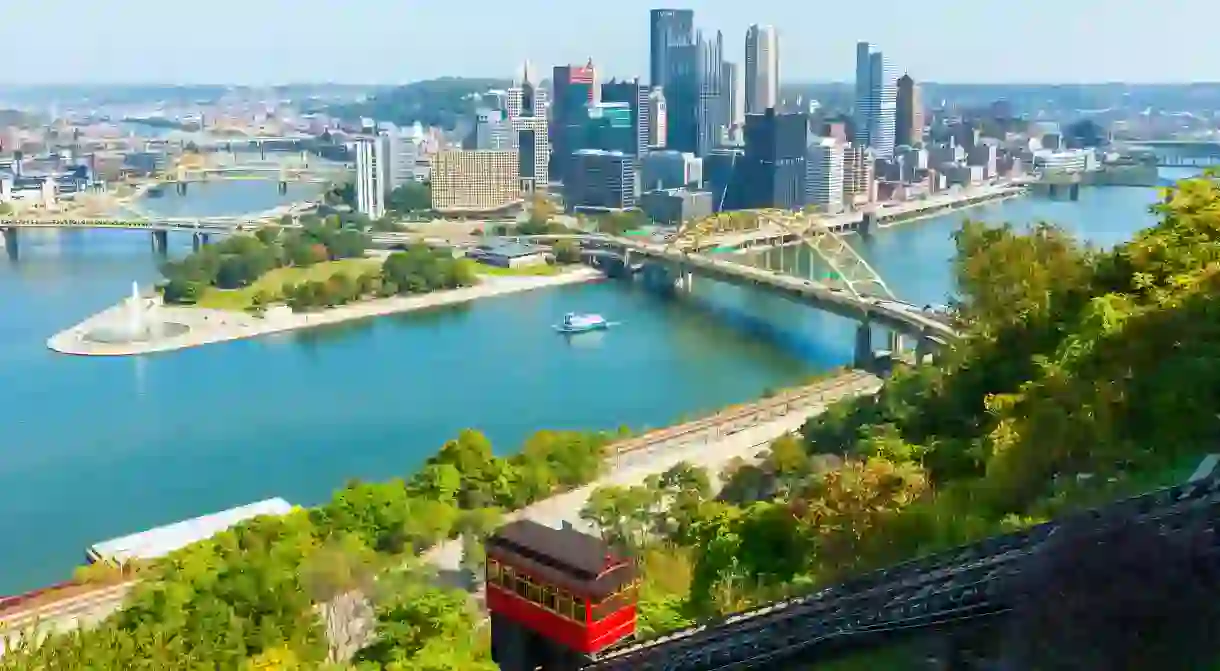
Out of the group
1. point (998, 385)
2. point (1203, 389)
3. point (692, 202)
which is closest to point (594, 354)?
point (998, 385)

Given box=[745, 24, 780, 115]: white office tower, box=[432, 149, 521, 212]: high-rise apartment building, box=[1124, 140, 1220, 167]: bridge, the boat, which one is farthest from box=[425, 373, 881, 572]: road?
box=[745, 24, 780, 115]: white office tower

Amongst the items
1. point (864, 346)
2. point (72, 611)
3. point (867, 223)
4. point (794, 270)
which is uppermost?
point (867, 223)

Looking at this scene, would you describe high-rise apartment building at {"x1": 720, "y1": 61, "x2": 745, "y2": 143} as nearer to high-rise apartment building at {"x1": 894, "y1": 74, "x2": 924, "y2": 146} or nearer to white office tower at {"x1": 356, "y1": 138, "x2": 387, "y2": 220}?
high-rise apartment building at {"x1": 894, "y1": 74, "x2": 924, "y2": 146}

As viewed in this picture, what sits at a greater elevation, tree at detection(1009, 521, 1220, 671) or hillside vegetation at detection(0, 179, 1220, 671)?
tree at detection(1009, 521, 1220, 671)

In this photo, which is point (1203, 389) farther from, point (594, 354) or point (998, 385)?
point (594, 354)

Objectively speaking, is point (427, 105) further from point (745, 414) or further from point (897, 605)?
point (897, 605)

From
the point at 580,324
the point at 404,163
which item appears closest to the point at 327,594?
the point at 580,324
